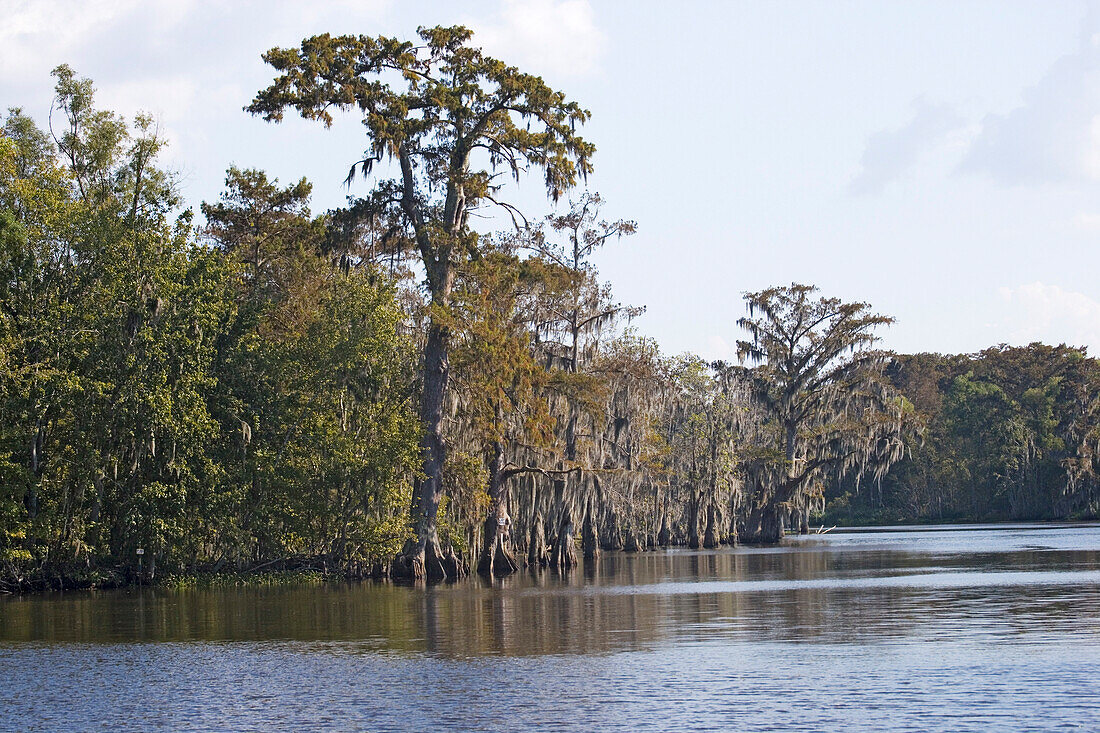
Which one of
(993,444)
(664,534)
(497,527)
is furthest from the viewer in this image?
(993,444)

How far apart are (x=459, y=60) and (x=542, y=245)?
9661 millimetres

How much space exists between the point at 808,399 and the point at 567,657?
4931cm

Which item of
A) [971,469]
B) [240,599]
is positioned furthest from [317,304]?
[971,469]

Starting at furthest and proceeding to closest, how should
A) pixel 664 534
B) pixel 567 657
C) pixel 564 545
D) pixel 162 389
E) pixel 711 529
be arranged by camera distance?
1. pixel 664 534
2. pixel 711 529
3. pixel 564 545
4. pixel 162 389
5. pixel 567 657

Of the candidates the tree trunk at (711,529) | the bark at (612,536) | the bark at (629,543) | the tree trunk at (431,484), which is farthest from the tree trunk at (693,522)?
the tree trunk at (431,484)

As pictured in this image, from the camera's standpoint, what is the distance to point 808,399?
65.2 meters

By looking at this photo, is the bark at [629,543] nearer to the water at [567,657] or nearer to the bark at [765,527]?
the bark at [765,527]

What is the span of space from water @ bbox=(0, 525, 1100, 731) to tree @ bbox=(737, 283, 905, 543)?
3233 centimetres

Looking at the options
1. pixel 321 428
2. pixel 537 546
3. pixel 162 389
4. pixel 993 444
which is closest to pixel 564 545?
pixel 537 546

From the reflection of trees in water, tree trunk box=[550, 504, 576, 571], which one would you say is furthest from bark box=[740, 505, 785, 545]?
the reflection of trees in water

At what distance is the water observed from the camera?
43.9ft

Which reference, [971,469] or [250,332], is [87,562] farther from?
[971,469]

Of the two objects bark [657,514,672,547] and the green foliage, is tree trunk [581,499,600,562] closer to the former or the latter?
bark [657,514,672,547]

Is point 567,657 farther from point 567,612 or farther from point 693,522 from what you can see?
point 693,522
